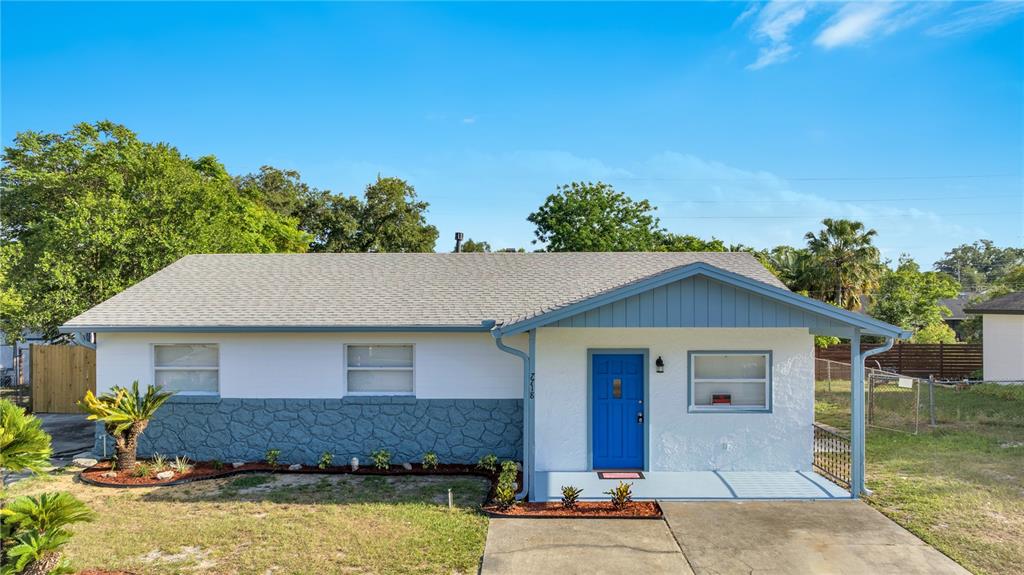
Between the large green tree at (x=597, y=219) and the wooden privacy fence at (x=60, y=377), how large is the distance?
2030 centimetres

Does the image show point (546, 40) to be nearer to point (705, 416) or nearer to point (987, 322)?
point (705, 416)

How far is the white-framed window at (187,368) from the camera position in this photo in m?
11.3

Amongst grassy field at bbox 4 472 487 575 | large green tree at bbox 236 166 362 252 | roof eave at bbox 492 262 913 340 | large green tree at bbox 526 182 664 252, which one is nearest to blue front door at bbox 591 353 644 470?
roof eave at bbox 492 262 913 340

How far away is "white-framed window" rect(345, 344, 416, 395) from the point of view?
Result: 11121 millimetres

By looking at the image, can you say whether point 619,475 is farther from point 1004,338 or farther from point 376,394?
point 1004,338

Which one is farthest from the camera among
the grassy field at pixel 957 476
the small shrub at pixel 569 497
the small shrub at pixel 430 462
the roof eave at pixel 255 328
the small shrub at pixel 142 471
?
the small shrub at pixel 430 462

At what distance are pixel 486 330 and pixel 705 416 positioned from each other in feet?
13.3

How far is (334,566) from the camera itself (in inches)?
259

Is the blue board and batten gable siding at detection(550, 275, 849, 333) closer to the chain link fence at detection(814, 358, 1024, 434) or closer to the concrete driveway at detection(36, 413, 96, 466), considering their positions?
the chain link fence at detection(814, 358, 1024, 434)

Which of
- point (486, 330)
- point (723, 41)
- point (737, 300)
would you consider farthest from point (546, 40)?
point (737, 300)

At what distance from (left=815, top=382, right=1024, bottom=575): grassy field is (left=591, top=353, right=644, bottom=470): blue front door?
3580 millimetres

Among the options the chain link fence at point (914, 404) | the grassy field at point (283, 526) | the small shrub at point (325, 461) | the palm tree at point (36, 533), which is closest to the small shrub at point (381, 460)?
the grassy field at point (283, 526)

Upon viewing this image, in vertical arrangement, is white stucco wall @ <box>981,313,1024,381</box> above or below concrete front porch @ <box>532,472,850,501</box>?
above

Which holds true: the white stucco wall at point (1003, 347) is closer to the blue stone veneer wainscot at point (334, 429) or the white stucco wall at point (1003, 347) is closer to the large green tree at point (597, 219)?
the large green tree at point (597, 219)
